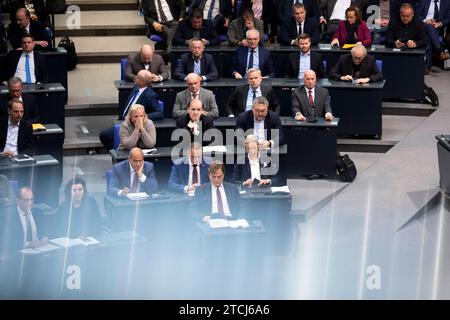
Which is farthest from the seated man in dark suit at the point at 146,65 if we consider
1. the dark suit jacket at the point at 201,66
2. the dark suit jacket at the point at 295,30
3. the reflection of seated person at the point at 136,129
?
the dark suit jacket at the point at 295,30

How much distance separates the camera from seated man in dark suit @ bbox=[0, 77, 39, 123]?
12070 millimetres

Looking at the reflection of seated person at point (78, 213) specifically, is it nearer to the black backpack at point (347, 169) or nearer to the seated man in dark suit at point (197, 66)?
the black backpack at point (347, 169)

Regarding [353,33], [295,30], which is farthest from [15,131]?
[353,33]

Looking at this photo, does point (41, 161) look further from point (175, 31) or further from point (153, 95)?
point (175, 31)

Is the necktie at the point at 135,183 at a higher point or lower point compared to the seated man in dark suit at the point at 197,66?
lower

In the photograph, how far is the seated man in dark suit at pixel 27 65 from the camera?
520 inches

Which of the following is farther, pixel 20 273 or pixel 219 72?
pixel 219 72

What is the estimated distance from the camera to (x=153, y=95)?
12406 mm

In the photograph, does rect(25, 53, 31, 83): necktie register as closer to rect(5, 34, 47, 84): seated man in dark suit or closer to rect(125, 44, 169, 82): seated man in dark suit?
rect(5, 34, 47, 84): seated man in dark suit

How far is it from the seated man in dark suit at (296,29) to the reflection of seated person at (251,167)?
2930 millimetres

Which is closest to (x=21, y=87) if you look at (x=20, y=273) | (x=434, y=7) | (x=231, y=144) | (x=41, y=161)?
(x=41, y=161)

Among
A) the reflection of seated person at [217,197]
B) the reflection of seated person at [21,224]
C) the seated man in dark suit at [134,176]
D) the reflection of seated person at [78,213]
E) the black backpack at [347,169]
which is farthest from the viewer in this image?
the black backpack at [347,169]

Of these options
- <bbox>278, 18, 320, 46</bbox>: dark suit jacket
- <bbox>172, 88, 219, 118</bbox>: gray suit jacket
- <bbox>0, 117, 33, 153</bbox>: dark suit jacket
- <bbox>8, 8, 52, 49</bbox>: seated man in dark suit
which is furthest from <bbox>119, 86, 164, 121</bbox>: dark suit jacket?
<bbox>278, 18, 320, 46</bbox>: dark suit jacket

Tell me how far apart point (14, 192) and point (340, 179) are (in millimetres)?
3315
